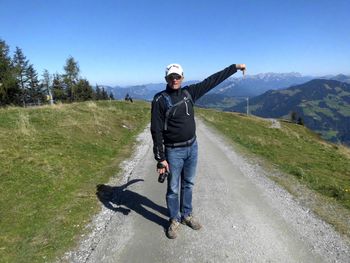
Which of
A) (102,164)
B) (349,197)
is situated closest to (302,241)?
(349,197)

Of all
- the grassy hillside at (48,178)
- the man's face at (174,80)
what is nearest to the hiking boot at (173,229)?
the grassy hillside at (48,178)

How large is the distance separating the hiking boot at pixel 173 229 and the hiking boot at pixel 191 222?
0.29 meters

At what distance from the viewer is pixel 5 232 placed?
745 cm

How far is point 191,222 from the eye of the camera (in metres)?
7.43

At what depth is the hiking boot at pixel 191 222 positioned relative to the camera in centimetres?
734

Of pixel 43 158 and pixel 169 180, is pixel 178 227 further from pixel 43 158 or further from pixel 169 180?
pixel 43 158

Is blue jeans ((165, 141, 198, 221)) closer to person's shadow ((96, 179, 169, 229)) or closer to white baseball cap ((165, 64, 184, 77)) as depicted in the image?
person's shadow ((96, 179, 169, 229))

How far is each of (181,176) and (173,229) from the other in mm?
1118

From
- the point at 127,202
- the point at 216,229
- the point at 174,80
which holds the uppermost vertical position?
the point at 174,80

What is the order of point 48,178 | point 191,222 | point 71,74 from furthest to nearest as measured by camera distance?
point 71,74
point 48,178
point 191,222

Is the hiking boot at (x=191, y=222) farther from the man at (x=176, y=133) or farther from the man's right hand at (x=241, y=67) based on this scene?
the man's right hand at (x=241, y=67)

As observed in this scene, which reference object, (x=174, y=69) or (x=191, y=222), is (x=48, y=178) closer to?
(x=191, y=222)

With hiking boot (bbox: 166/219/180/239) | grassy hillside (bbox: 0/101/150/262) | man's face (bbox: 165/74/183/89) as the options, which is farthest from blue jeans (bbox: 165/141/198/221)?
grassy hillside (bbox: 0/101/150/262)

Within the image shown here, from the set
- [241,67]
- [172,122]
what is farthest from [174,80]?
[241,67]
